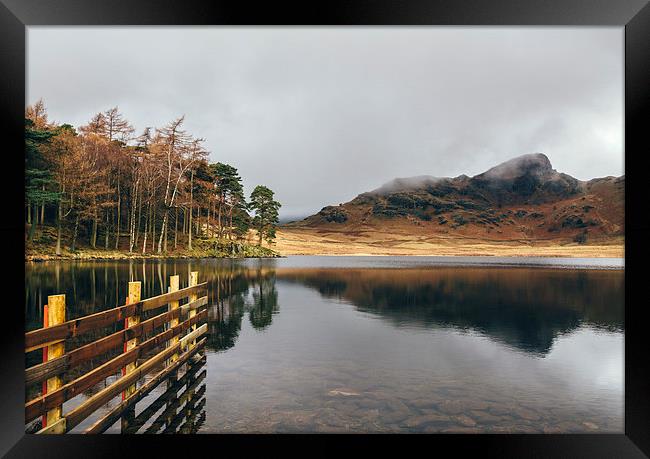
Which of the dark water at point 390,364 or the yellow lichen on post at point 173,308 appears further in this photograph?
the yellow lichen on post at point 173,308

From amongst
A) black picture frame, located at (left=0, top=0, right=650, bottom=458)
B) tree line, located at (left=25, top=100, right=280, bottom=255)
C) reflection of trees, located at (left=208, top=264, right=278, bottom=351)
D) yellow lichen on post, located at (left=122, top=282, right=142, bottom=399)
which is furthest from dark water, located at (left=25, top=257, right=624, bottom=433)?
tree line, located at (left=25, top=100, right=280, bottom=255)

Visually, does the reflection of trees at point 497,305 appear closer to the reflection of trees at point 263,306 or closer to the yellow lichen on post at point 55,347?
the reflection of trees at point 263,306

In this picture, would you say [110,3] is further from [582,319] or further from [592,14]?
[582,319]

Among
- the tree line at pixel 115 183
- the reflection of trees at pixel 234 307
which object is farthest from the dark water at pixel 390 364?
the tree line at pixel 115 183

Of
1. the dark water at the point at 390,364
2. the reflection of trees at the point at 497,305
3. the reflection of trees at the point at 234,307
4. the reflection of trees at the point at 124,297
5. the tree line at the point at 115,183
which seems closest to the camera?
the dark water at the point at 390,364

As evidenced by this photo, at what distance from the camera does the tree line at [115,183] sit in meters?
52.8

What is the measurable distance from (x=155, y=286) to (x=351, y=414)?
937 inches

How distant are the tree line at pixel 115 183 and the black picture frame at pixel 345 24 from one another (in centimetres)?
4918

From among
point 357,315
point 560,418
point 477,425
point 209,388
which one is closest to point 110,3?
point 209,388

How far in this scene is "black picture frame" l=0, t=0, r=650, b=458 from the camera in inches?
215

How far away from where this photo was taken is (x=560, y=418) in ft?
28.9

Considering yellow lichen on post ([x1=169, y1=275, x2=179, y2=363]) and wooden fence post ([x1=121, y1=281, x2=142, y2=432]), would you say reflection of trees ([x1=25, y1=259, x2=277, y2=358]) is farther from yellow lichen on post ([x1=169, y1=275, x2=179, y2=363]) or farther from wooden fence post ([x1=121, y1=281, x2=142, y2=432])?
wooden fence post ([x1=121, y1=281, x2=142, y2=432])
